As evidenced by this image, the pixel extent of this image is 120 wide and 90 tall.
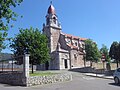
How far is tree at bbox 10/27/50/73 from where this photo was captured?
98.0 feet

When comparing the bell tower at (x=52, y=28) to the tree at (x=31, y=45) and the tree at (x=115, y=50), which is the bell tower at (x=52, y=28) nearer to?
the tree at (x=115, y=50)

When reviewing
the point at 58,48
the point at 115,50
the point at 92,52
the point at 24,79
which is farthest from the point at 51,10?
the point at 24,79

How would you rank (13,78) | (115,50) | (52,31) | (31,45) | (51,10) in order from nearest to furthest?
(13,78) < (31,45) < (115,50) < (52,31) < (51,10)

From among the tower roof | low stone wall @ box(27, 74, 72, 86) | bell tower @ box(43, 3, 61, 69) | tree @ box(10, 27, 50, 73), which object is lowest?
low stone wall @ box(27, 74, 72, 86)

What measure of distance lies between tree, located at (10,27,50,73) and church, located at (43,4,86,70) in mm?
25896

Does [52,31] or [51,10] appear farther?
[51,10]

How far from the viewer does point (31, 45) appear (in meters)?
30.1

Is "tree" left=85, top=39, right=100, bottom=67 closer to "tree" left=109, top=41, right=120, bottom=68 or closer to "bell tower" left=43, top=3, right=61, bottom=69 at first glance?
"tree" left=109, top=41, right=120, bottom=68

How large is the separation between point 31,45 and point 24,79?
9.43 meters

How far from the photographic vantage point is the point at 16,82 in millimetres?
22281

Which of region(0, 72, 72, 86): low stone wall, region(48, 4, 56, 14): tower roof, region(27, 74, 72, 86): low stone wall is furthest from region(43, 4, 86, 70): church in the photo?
region(0, 72, 72, 86): low stone wall

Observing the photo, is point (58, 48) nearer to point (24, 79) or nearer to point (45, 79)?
point (45, 79)

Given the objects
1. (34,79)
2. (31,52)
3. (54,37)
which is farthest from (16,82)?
(54,37)

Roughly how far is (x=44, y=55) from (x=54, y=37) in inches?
1218
